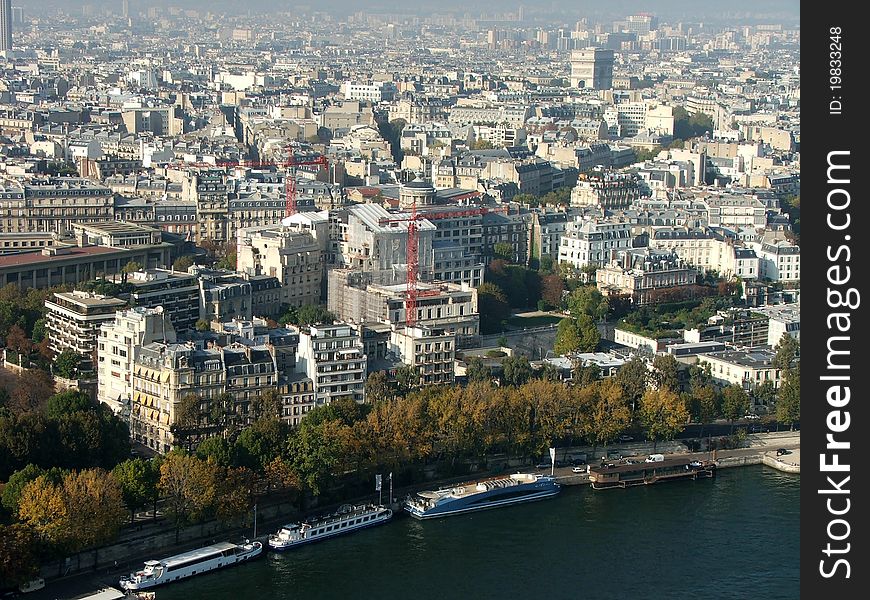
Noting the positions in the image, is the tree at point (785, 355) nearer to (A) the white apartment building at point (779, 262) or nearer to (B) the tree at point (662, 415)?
(B) the tree at point (662, 415)

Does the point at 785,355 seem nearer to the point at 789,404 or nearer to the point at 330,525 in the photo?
the point at 789,404

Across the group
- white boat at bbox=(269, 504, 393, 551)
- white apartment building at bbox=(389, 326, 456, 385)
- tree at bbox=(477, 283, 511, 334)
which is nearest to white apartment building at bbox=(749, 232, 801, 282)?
tree at bbox=(477, 283, 511, 334)

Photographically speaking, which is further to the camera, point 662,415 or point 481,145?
point 481,145

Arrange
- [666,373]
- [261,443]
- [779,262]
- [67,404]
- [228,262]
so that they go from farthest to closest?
1. [779,262]
2. [228,262]
3. [666,373]
4. [67,404]
5. [261,443]

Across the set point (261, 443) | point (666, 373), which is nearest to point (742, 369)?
point (666, 373)

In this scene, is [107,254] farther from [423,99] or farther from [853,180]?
[423,99]

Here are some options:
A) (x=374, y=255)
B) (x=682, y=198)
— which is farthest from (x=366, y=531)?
(x=682, y=198)

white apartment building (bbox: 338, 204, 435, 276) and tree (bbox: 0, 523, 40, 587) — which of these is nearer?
tree (bbox: 0, 523, 40, 587)

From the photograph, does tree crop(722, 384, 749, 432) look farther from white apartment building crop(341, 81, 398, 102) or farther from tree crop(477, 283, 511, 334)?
white apartment building crop(341, 81, 398, 102)
